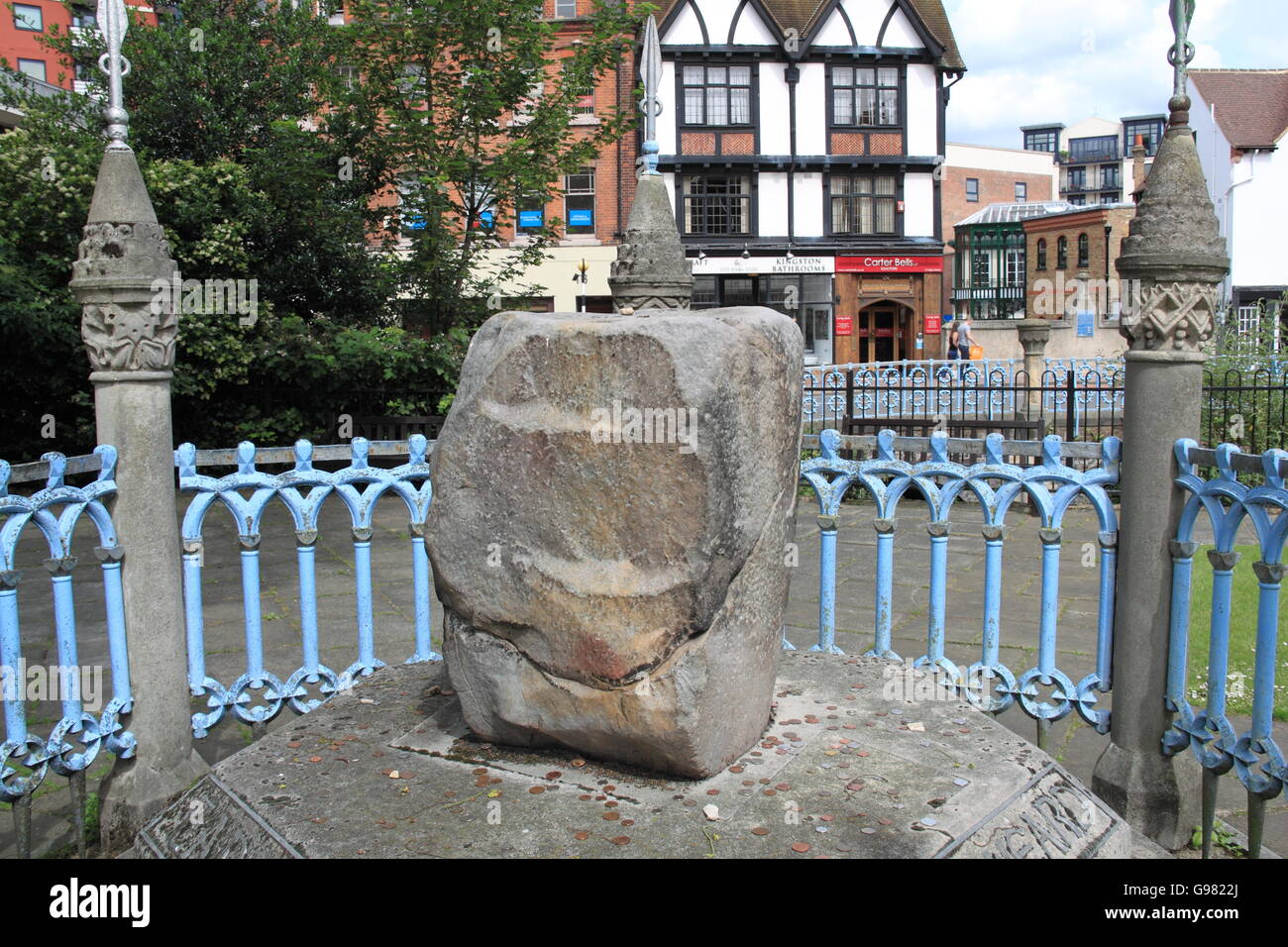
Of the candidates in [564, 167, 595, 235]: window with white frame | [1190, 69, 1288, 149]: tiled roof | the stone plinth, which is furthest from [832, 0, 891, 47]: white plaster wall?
the stone plinth

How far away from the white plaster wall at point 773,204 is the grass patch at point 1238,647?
2331cm

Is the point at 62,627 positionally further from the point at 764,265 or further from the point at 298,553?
the point at 764,265

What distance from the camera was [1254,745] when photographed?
3449 mm

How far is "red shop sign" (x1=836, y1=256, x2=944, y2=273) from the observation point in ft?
101

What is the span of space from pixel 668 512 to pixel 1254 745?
2.21 meters

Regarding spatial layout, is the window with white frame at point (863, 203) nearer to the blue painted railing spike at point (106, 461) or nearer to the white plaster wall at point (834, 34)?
the white plaster wall at point (834, 34)

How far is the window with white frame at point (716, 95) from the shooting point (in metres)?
29.8

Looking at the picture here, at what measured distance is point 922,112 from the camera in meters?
30.7

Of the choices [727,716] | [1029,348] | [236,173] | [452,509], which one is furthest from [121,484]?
[1029,348]

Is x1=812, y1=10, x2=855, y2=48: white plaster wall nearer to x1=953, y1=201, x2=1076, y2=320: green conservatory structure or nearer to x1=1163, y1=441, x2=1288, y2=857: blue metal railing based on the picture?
x1=953, y1=201, x2=1076, y2=320: green conservatory structure

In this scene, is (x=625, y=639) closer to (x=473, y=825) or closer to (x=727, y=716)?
(x=727, y=716)

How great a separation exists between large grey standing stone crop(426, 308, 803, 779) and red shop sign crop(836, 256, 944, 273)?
28469mm

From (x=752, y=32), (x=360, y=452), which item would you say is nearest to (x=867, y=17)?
(x=752, y=32)

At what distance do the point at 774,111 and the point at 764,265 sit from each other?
4624 mm
